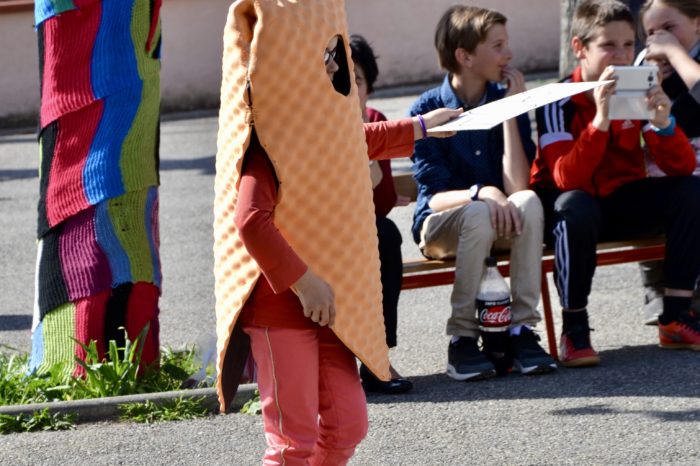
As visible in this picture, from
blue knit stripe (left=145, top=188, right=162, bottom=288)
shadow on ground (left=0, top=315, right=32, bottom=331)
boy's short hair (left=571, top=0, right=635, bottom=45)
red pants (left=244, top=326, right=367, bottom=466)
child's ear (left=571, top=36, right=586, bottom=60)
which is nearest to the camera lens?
red pants (left=244, top=326, right=367, bottom=466)

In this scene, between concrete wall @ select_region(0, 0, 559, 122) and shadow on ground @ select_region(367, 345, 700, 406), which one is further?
concrete wall @ select_region(0, 0, 559, 122)

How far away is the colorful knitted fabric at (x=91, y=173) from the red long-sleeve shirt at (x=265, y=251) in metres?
1.90

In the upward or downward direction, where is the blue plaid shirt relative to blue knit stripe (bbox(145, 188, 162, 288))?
upward

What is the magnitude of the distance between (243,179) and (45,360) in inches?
91.3

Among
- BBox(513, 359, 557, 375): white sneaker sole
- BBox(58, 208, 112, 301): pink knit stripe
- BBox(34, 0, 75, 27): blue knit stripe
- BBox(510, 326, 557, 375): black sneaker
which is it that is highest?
BBox(34, 0, 75, 27): blue knit stripe

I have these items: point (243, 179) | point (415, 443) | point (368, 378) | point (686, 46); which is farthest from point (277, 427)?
point (686, 46)

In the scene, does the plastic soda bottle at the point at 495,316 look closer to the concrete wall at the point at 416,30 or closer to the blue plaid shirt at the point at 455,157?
the blue plaid shirt at the point at 455,157

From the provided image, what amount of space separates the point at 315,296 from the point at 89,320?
2.16 metres

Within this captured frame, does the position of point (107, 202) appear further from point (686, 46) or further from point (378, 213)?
point (686, 46)

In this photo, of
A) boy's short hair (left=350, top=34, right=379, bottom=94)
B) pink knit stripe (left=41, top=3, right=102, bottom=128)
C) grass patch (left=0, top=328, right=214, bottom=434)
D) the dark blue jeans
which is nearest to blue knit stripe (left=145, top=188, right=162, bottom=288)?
grass patch (left=0, top=328, right=214, bottom=434)

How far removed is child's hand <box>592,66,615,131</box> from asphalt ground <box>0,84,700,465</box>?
3.47 ft

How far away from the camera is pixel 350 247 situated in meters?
3.40

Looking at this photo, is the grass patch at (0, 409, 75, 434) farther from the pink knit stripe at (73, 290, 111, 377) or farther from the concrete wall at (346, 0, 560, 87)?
the concrete wall at (346, 0, 560, 87)

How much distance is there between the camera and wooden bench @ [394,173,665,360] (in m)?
5.62
